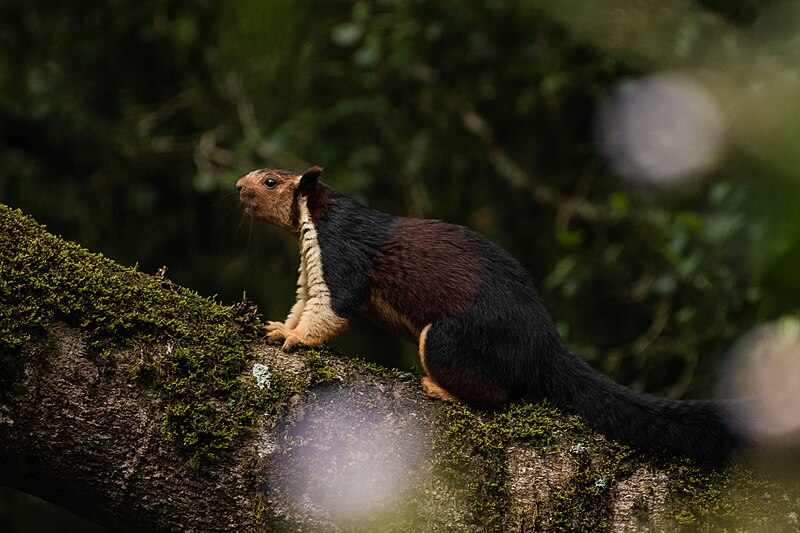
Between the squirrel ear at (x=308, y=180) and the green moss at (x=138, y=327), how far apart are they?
39.4 inches

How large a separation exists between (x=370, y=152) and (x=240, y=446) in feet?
13.7

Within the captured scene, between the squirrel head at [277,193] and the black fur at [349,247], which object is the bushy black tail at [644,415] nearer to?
the black fur at [349,247]

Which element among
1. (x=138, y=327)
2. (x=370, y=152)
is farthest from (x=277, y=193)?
(x=370, y=152)

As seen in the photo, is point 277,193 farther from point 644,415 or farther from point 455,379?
point 644,415

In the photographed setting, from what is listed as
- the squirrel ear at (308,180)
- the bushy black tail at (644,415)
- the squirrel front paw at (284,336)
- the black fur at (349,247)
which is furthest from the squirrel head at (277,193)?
the bushy black tail at (644,415)

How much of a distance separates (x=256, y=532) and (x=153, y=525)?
286 mm

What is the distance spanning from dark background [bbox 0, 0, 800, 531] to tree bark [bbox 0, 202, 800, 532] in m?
2.76

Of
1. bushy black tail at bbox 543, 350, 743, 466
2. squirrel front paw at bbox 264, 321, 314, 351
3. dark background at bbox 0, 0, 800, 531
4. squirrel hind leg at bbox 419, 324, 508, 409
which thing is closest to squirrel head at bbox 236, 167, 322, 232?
squirrel front paw at bbox 264, 321, 314, 351

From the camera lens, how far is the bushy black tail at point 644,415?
2441 millimetres

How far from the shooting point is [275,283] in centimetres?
652

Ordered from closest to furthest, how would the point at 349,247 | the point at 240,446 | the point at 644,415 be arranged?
the point at 240,446 → the point at 644,415 → the point at 349,247

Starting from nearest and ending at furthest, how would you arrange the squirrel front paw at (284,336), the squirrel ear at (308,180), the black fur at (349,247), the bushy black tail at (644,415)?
the bushy black tail at (644,415) < the squirrel front paw at (284,336) < the black fur at (349,247) < the squirrel ear at (308,180)

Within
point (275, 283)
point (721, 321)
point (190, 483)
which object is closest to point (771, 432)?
point (190, 483)

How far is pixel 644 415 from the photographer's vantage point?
264 cm
